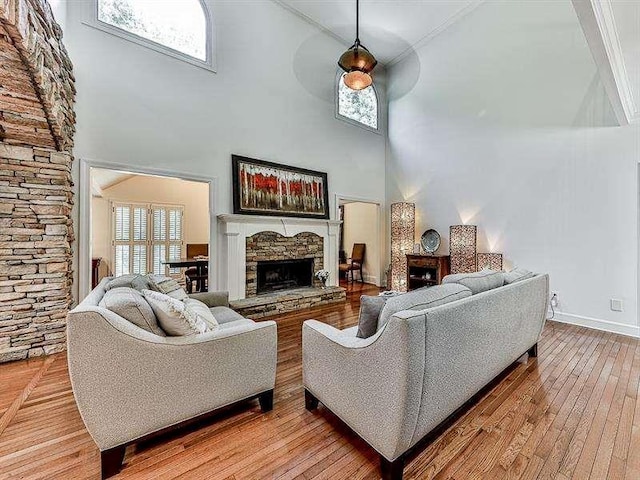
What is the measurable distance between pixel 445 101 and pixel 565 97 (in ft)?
6.29

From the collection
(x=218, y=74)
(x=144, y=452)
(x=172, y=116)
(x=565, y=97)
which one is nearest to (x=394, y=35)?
(x=565, y=97)

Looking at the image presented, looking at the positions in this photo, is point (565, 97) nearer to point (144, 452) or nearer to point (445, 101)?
point (445, 101)

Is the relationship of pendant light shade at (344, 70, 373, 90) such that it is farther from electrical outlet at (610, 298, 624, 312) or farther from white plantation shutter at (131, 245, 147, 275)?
white plantation shutter at (131, 245, 147, 275)

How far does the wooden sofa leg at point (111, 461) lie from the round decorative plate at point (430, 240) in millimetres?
5137

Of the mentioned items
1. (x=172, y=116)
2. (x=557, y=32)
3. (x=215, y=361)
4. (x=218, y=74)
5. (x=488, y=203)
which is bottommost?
(x=215, y=361)

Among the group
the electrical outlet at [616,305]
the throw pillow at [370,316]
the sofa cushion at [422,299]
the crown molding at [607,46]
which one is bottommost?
the electrical outlet at [616,305]

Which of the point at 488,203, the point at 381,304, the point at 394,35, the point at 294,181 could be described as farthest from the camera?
the point at 394,35

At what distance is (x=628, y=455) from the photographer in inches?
60.4

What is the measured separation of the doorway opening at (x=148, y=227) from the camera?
233 inches

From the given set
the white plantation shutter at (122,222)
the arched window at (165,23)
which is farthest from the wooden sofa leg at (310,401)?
the white plantation shutter at (122,222)

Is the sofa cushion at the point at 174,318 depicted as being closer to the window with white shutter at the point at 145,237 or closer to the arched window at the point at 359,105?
the window with white shutter at the point at 145,237

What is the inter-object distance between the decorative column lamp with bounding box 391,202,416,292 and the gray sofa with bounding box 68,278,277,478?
4.34 m

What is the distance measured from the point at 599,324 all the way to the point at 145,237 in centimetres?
834

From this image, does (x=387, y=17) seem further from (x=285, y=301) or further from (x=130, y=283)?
(x=130, y=283)
